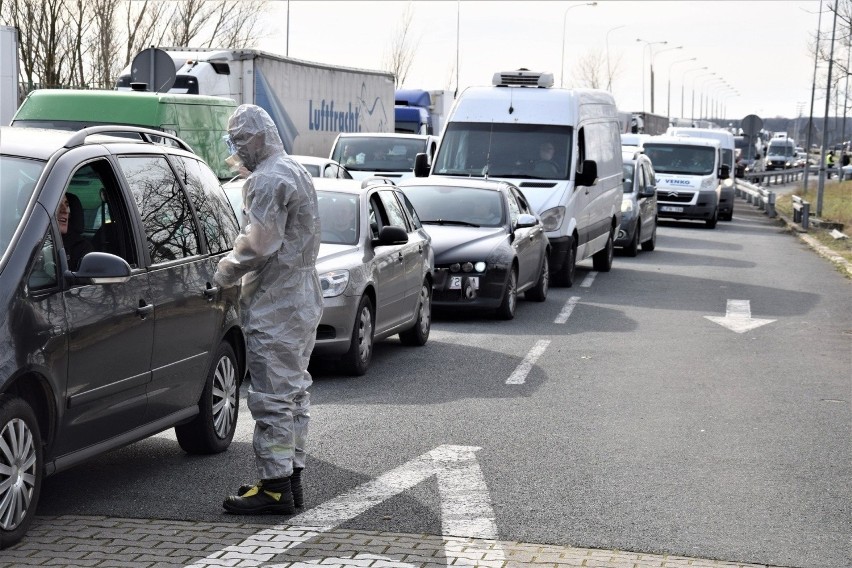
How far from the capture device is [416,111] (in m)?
41.6

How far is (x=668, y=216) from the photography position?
36188 mm

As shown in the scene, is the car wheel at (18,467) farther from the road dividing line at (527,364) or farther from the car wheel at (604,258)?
the car wheel at (604,258)

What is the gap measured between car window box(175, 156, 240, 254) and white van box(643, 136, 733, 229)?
91.3 ft

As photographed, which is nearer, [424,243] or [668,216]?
[424,243]

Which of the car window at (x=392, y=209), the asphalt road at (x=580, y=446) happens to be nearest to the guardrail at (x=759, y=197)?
Result: the asphalt road at (x=580, y=446)

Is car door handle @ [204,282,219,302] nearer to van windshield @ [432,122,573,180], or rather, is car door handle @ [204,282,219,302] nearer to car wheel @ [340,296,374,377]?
car wheel @ [340,296,374,377]

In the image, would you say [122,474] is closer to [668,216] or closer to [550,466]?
[550,466]

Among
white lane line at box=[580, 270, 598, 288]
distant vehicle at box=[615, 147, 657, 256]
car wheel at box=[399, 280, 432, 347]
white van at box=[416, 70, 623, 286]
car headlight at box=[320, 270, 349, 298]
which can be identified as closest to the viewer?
car headlight at box=[320, 270, 349, 298]

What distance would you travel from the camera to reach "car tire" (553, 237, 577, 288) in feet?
63.3

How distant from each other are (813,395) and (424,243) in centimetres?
405

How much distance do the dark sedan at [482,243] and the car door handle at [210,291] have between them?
298 inches

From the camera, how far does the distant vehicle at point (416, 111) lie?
41438mm

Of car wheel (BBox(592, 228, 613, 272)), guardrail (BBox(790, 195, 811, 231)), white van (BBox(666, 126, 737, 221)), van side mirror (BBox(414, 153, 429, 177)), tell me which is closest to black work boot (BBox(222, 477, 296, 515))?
van side mirror (BBox(414, 153, 429, 177))

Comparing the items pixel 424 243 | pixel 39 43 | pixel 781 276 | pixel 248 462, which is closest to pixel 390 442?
pixel 248 462
